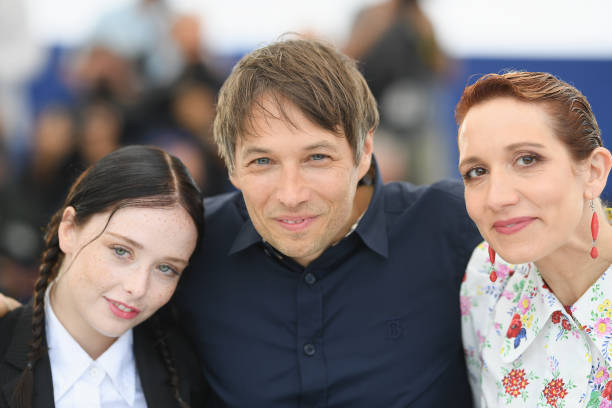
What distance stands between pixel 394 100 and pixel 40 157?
2274 mm

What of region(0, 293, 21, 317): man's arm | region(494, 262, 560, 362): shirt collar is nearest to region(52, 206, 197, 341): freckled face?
region(0, 293, 21, 317): man's arm

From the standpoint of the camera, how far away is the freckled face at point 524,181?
5.71 feet

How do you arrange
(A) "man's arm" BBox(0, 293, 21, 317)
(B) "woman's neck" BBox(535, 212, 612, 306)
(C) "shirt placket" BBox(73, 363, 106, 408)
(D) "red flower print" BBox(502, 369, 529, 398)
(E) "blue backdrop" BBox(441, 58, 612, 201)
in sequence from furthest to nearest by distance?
(E) "blue backdrop" BBox(441, 58, 612, 201) → (A) "man's arm" BBox(0, 293, 21, 317) → (C) "shirt placket" BBox(73, 363, 106, 408) → (D) "red flower print" BBox(502, 369, 529, 398) → (B) "woman's neck" BBox(535, 212, 612, 306)

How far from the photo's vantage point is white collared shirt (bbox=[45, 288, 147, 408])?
209 cm

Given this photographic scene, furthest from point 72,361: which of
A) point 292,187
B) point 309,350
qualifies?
point 292,187

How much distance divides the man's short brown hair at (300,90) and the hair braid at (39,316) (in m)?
0.62

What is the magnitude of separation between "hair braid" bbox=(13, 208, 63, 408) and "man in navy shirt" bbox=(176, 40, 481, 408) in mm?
432

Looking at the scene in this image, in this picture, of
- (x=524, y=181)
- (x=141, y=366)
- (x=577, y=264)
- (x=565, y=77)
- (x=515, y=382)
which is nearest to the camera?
(x=524, y=181)

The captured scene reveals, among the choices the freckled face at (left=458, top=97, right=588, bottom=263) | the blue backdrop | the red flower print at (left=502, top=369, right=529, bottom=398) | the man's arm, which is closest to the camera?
the freckled face at (left=458, top=97, right=588, bottom=263)

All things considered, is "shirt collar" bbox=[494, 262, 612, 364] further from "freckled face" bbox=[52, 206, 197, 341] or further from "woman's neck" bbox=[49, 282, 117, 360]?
"woman's neck" bbox=[49, 282, 117, 360]

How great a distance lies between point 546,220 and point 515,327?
41 cm

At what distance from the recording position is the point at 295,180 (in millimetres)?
2082

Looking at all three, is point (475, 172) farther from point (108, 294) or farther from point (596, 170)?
point (108, 294)

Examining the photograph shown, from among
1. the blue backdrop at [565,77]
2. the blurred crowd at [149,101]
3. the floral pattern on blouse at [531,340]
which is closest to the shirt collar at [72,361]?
the floral pattern on blouse at [531,340]
